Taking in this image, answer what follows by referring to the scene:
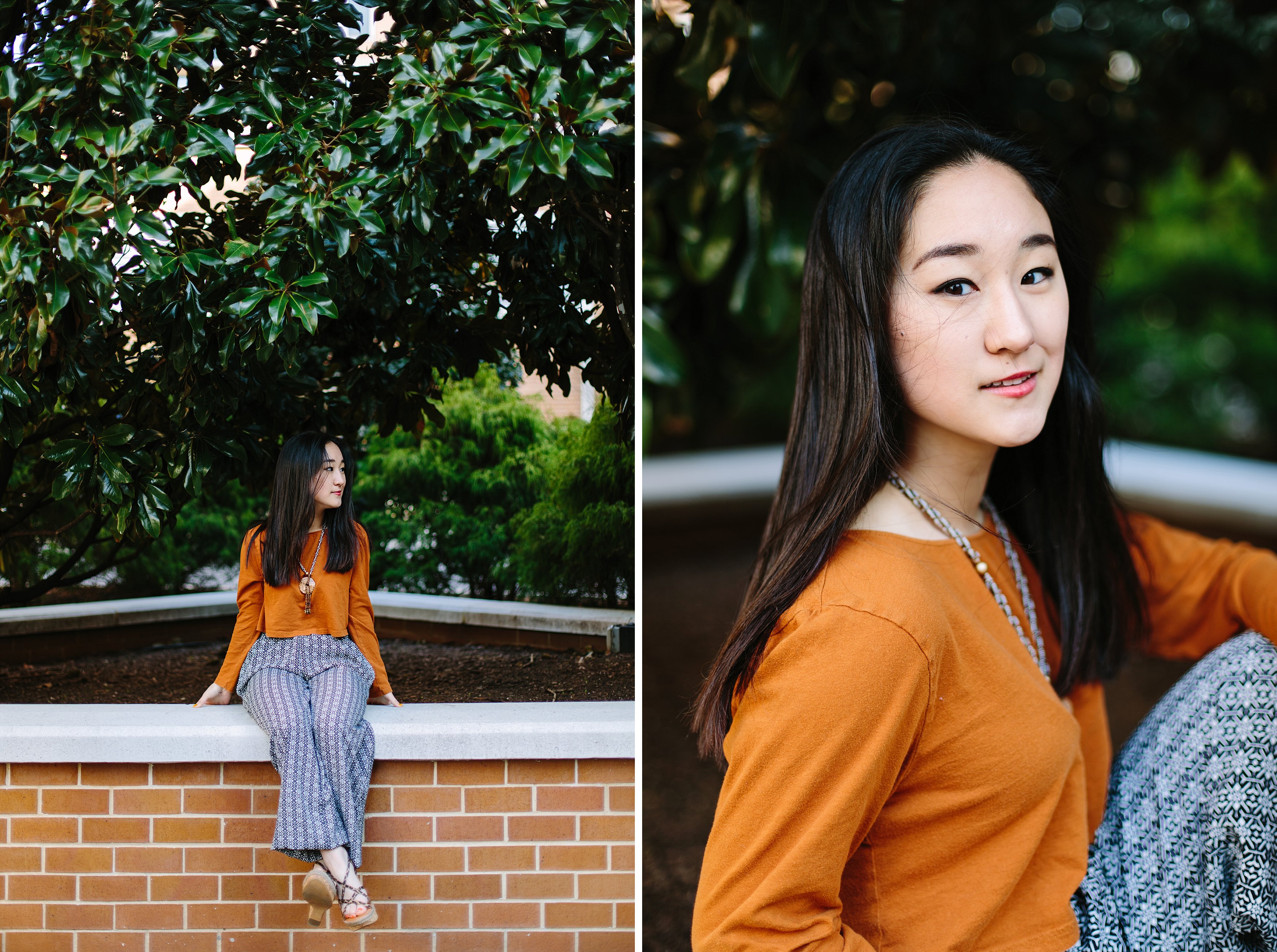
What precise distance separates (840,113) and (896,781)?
180 centimetres

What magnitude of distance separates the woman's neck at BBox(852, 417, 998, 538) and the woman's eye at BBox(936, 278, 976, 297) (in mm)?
165

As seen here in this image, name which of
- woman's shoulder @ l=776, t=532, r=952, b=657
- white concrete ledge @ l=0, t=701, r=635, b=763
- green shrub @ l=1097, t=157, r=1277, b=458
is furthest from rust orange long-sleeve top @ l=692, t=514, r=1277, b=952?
green shrub @ l=1097, t=157, r=1277, b=458

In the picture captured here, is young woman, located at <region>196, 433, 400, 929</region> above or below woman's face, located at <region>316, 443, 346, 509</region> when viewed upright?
below

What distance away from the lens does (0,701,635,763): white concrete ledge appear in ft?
3.22

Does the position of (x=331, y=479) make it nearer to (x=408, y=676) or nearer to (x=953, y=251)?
(x=408, y=676)

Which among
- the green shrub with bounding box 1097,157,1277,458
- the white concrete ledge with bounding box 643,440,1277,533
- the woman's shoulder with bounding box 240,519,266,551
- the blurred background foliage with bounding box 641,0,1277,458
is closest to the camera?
the woman's shoulder with bounding box 240,519,266,551

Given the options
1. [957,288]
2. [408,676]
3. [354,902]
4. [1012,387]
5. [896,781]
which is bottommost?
[354,902]

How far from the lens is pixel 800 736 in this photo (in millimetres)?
898

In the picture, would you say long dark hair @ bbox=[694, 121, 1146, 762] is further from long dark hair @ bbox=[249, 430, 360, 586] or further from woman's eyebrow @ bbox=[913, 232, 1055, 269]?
long dark hair @ bbox=[249, 430, 360, 586]

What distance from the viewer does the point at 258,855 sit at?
100cm

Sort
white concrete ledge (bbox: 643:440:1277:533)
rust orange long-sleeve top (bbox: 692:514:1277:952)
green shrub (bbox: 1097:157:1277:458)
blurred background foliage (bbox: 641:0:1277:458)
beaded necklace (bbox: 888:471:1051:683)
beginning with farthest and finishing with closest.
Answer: green shrub (bbox: 1097:157:1277:458)
white concrete ledge (bbox: 643:440:1277:533)
blurred background foliage (bbox: 641:0:1277:458)
beaded necklace (bbox: 888:471:1051:683)
rust orange long-sleeve top (bbox: 692:514:1277:952)

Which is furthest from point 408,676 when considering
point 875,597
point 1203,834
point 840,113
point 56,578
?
point 840,113

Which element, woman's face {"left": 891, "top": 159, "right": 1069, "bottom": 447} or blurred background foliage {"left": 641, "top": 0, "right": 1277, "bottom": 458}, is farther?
blurred background foliage {"left": 641, "top": 0, "right": 1277, "bottom": 458}

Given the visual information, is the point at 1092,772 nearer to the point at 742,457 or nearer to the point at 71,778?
the point at 71,778
